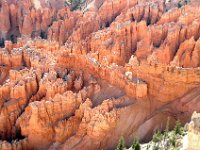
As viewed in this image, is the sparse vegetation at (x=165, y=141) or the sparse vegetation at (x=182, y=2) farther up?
the sparse vegetation at (x=182, y=2)

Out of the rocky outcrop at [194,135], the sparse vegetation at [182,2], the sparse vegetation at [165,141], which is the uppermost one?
the sparse vegetation at [182,2]

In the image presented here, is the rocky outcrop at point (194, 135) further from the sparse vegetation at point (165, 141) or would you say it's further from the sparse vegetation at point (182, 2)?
the sparse vegetation at point (182, 2)

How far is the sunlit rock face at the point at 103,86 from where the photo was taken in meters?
29.5

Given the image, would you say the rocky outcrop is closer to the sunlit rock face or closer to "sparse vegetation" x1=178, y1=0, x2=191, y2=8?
the sunlit rock face

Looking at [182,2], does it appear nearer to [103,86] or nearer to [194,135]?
[103,86]

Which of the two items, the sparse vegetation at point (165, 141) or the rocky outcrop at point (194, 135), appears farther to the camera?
the sparse vegetation at point (165, 141)

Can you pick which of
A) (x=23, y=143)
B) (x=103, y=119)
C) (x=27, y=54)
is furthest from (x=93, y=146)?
(x=27, y=54)

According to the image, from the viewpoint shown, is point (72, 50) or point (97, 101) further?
point (72, 50)

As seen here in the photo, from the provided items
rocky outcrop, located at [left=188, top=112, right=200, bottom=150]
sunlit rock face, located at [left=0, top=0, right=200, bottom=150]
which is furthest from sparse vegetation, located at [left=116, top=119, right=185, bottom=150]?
sunlit rock face, located at [left=0, top=0, right=200, bottom=150]

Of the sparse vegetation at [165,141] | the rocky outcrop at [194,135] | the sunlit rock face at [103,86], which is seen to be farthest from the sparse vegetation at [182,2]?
the rocky outcrop at [194,135]

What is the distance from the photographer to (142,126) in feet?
96.3

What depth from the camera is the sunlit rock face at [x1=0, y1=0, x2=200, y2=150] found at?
29.5m

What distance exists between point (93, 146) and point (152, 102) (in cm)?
475

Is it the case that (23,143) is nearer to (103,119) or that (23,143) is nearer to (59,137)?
(59,137)
